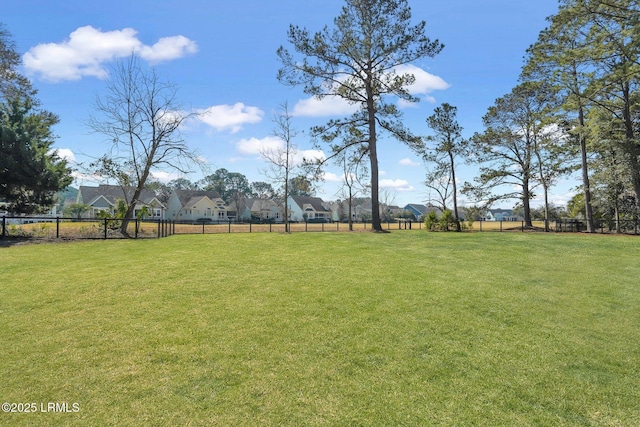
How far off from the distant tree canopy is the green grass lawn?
9330mm

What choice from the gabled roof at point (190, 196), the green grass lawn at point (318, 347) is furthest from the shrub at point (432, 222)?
the gabled roof at point (190, 196)

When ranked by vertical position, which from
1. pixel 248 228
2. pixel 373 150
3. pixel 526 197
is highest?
pixel 373 150

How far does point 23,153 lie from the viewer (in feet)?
45.3

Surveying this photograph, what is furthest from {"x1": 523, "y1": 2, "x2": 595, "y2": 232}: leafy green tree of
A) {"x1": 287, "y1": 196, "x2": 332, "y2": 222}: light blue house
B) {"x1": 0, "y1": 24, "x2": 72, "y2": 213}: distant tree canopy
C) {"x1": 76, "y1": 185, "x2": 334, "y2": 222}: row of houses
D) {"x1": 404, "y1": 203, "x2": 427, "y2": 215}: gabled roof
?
{"x1": 404, "y1": 203, "x2": 427, "y2": 215}: gabled roof

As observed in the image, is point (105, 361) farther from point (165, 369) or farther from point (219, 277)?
point (219, 277)

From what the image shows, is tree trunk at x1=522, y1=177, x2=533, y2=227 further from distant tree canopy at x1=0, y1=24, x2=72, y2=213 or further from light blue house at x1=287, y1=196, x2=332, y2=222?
light blue house at x1=287, y1=196, x2=332, y2=222

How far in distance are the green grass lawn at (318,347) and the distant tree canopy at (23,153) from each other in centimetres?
933

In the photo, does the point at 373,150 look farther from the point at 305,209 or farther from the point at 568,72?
the point at 305,209

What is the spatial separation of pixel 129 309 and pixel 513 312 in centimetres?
561

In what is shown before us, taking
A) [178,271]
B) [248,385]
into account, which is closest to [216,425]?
[248,385]

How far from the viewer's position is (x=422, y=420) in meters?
2.53

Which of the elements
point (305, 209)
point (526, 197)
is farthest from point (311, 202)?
point (526, 197)

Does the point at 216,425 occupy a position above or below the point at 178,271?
below

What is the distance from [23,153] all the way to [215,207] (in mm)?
45743
